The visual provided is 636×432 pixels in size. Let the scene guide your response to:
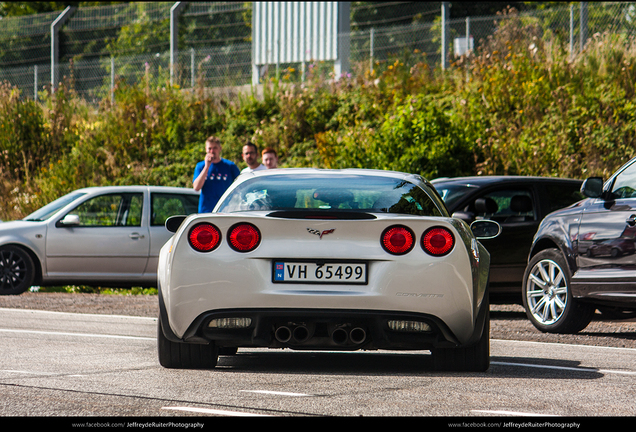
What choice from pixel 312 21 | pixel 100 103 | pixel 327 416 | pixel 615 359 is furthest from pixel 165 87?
pixel 327 416

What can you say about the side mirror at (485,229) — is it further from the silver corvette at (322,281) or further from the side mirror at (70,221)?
the side mirror at (70,221)

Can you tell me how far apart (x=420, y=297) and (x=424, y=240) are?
35cm

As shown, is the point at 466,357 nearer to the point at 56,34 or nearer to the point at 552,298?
the point at 552,298

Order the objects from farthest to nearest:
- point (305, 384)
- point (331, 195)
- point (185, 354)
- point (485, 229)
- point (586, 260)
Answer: point (586, 260)
point (485, 229)
point (331, 195)
point (185, 354)
point (305, 384)

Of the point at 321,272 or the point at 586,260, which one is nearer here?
the point at 321,272

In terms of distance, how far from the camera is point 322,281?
5930 mm

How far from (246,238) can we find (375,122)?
1346 centimetres

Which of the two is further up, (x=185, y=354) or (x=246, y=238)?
(x=246, y=238)

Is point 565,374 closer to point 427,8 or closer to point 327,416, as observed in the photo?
point 327,416

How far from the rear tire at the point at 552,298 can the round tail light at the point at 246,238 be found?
4.20 meters

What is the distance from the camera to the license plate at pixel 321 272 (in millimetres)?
5926

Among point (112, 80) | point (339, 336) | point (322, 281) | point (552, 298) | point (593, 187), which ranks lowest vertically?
point (552, 298)

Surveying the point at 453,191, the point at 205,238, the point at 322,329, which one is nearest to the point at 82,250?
the point at 453,191

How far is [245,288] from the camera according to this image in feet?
19.4
